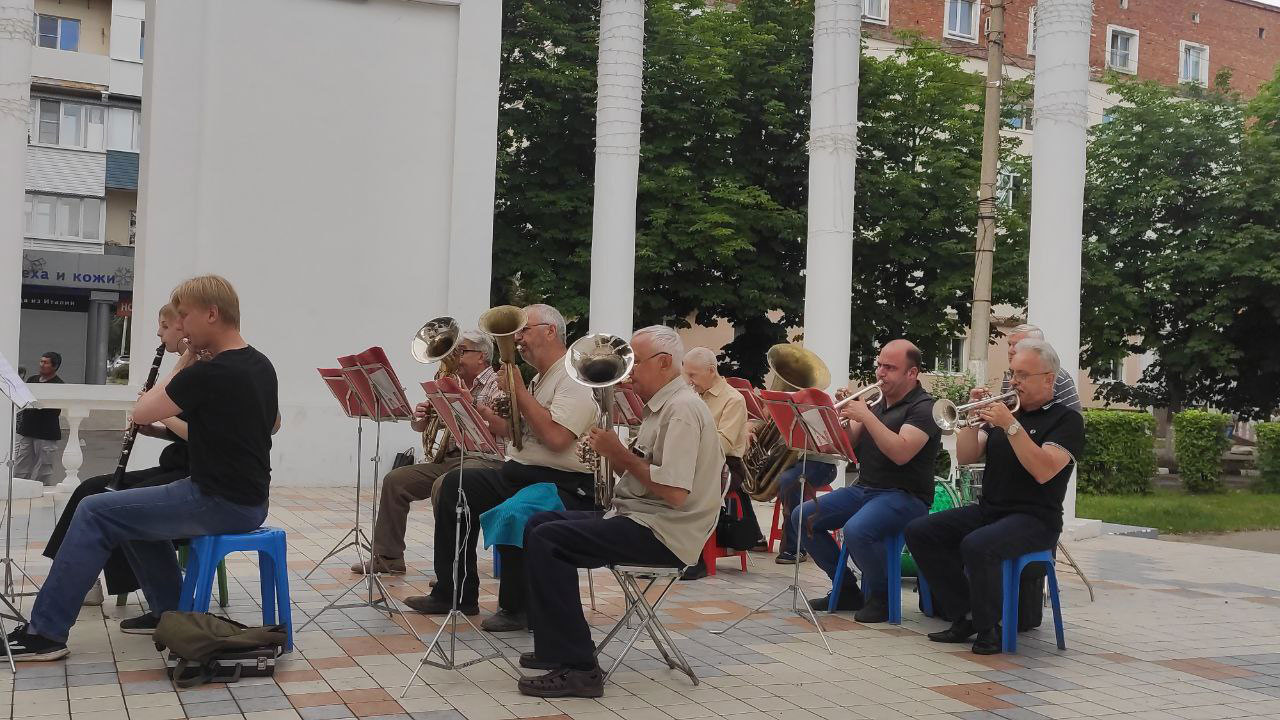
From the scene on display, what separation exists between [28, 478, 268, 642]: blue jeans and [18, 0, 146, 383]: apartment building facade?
3577 cm

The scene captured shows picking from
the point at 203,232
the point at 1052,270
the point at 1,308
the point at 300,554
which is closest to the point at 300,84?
the point at 203,232

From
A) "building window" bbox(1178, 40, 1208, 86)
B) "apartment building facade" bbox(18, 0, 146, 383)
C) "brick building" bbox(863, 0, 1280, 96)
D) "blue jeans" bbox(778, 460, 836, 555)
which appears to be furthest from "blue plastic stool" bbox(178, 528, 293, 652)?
"building window" bbox(1178, 40, 1208, 86)

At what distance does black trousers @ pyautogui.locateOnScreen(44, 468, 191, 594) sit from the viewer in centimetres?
679

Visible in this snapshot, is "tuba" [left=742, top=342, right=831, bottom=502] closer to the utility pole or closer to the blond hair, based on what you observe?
the blond hair

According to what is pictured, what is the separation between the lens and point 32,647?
18.7ft

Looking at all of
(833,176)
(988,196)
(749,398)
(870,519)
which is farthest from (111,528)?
(988,196)

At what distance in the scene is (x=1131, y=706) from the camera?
5.70 meters

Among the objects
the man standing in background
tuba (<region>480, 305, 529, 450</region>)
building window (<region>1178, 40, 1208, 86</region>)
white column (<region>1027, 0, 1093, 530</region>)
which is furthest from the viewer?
building window (<region>1178, 40, 1208, 86</region>)

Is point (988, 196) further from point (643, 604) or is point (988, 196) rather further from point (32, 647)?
point (32, 647)

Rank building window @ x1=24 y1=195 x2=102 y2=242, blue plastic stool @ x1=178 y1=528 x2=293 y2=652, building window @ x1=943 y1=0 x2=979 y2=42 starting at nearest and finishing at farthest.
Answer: blue plastic stool @ x1=178 y1=528 x2=293 y2=652 < building window @ x1=24 y1=195 x2=102 y2=242 < building window @ x1=943 y1=0 x2=979 y2=42

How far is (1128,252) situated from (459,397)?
23.3m

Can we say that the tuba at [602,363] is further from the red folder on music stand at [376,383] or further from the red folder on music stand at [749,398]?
the red folder on music stand at [749,398]

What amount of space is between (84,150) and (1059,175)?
121 feet

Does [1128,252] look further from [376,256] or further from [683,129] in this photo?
[376,256]
